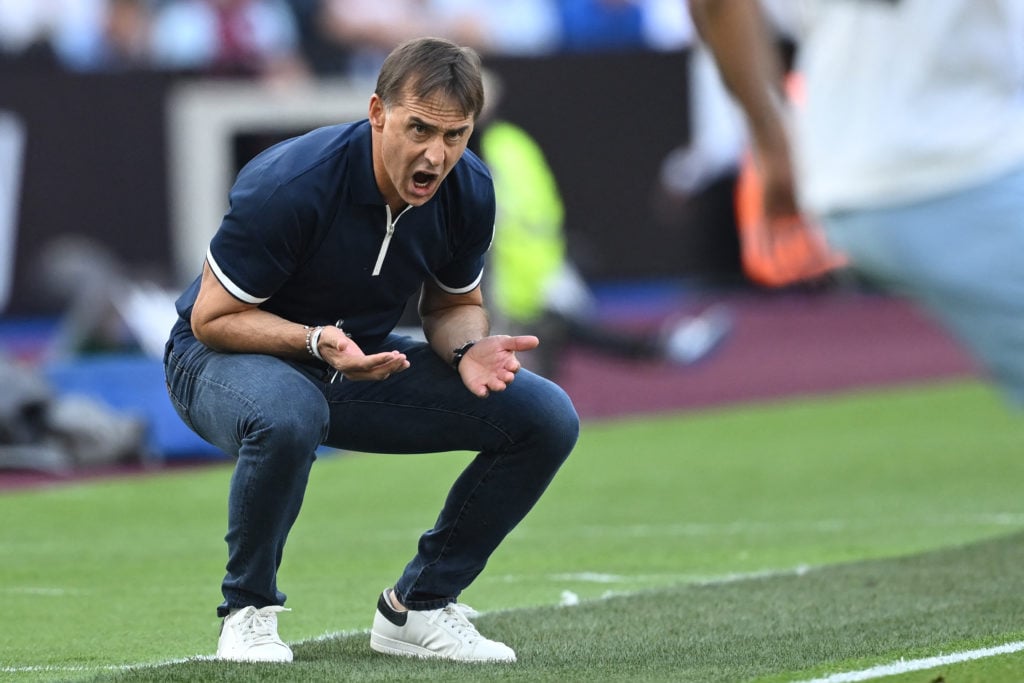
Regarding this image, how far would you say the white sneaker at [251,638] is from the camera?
213 inches

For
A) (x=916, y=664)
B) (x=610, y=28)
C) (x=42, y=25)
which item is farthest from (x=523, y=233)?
(x=916, y=664)

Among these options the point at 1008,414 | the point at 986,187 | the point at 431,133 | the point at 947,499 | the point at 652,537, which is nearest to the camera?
the point at 986,187

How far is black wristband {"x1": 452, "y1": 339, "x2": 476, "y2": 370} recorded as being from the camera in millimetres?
5602

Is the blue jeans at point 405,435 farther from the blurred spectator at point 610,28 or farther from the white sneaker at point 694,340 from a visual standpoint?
the blurred spectator at point 610,28

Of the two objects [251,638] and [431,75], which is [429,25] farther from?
[251,638]

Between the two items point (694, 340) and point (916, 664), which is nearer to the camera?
point (916, 664)

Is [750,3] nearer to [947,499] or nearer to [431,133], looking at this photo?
[431,133]

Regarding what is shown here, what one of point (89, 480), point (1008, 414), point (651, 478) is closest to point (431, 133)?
point (651, 478)

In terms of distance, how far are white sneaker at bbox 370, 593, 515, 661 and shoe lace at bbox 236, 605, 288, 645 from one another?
424 mm

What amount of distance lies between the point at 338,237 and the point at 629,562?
2.91 m

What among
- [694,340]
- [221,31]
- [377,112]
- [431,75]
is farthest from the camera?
[221,31]

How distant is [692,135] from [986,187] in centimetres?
1661

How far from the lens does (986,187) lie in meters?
4.52

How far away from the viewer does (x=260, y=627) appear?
545 centimetres
